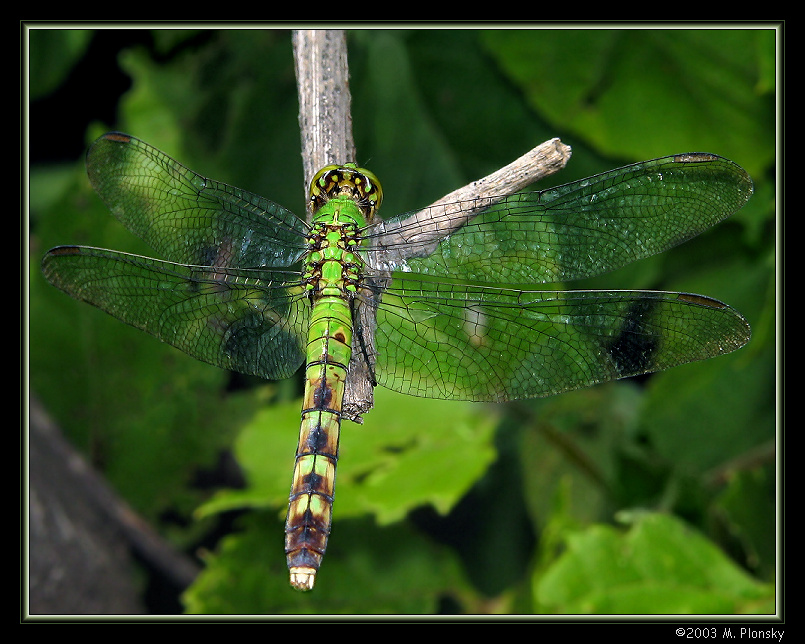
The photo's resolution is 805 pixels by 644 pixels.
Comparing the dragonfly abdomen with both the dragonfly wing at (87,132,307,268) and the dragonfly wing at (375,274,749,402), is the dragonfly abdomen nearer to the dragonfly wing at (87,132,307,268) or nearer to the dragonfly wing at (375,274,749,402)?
the dragonfly wing at (375,274,749,402)

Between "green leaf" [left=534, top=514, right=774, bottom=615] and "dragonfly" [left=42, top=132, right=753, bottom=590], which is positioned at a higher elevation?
"dragonfly" [left=42, top=132, right=753, bottom=590]

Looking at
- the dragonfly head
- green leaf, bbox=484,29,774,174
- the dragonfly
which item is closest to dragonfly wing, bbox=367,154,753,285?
the dragonfly

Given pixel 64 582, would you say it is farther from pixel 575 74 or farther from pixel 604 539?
pixel 575 74

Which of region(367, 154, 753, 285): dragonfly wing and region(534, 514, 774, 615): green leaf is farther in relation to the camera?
region(534, 514, 774, 615): green leaf

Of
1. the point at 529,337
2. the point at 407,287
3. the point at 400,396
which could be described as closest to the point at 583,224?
the point at 529,337

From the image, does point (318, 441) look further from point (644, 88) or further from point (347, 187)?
point (644, 88)

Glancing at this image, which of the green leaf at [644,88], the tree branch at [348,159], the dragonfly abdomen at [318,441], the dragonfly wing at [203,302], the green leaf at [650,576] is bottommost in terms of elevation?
the green leaf at [650,576]

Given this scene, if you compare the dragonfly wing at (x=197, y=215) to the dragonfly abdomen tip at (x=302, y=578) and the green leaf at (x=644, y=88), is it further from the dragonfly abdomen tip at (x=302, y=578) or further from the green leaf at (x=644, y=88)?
the green leaf at (x=644, y=88)

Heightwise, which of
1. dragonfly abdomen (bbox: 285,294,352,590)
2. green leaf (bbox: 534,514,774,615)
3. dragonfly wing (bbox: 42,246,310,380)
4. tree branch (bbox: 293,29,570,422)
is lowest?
green leaf (bbox: 534,514,774,615)

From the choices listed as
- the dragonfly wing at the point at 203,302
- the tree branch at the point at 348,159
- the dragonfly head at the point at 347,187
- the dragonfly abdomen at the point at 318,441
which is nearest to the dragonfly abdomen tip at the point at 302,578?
the dragonfly abdomen at the point at 318,441

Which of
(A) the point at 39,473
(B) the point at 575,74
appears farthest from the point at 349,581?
(B) the point at 575,74
